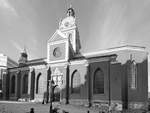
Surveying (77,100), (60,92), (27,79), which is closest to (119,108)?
(77,100)

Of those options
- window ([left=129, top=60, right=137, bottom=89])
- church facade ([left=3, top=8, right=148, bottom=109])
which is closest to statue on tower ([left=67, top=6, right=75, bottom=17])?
church facade ([left=3, top=8, right=148, bottom=109])

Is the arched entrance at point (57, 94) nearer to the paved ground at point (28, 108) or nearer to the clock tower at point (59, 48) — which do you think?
the clock tower at point (59, 48)

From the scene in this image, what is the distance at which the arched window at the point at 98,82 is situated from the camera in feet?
135

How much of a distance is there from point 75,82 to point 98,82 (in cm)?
513

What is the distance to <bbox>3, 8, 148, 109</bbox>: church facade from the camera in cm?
3866

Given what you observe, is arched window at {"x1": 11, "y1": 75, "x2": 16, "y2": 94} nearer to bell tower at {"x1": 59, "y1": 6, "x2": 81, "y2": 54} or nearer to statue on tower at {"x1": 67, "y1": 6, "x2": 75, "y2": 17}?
bell tower at {"x1": 59, "y1": 6, "x2": 81, "y2": 54}

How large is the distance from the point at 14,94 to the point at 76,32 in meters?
22.6

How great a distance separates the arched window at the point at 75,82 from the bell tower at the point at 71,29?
14.4 m

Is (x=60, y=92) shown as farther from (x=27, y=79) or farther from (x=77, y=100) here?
(x=27, y=79)

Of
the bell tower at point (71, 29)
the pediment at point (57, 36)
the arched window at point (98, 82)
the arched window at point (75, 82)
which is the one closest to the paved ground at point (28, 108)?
the arched window at point (98, 82)

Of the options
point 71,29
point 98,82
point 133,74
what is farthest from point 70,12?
point 133,74

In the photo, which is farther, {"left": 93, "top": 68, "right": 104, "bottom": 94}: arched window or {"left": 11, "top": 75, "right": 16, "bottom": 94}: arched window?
{"left": 11, "top": 75, "right": 16, "bottom": 94}: arched window

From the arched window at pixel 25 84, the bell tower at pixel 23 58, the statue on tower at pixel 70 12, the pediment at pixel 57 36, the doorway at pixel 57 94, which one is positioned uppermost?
the statue on tower at pixel 70 12

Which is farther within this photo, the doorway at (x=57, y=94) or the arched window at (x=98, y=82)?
the doorway at (x=57, y=94)
